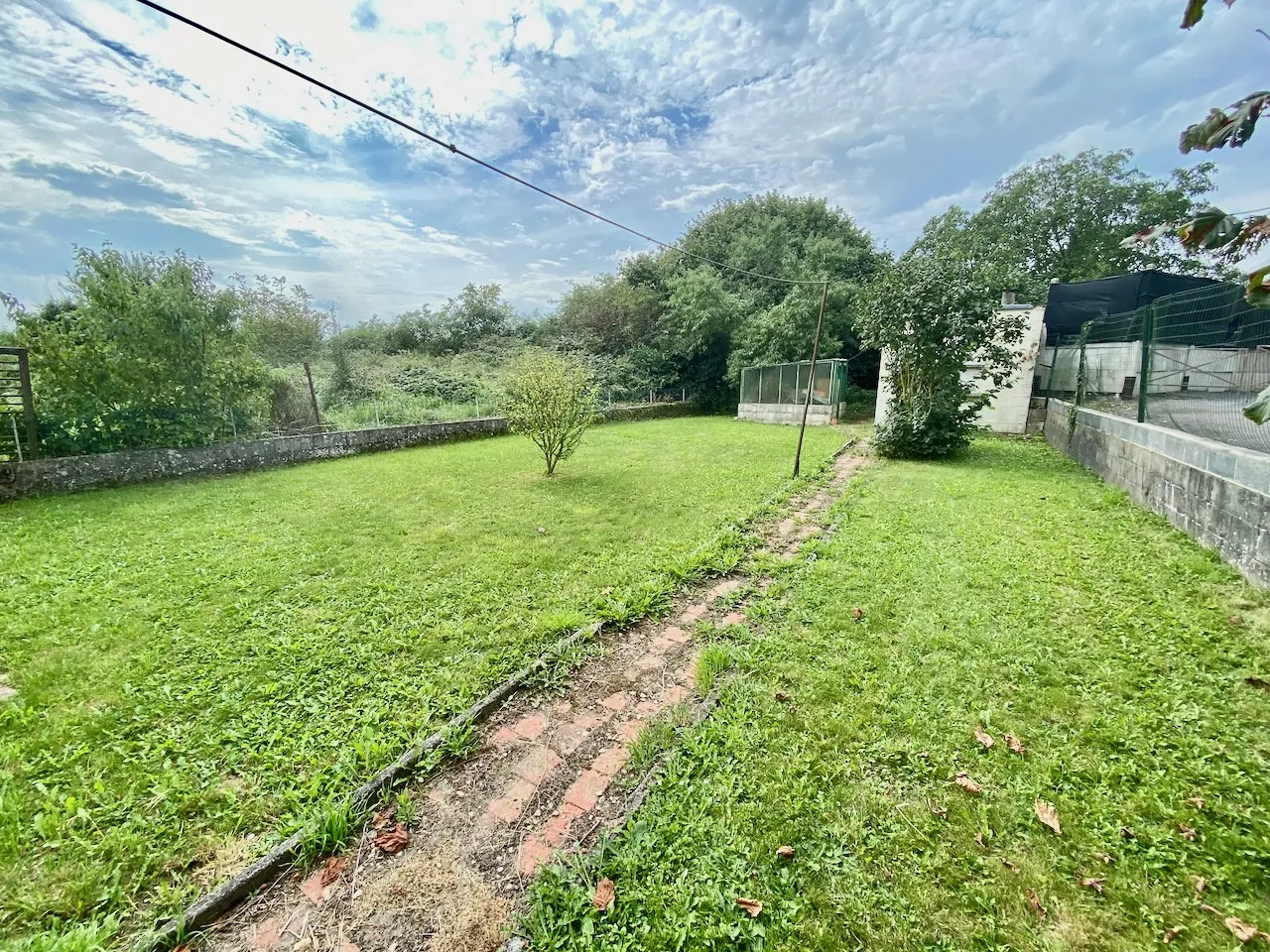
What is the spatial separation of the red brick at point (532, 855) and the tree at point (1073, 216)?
23.4 m

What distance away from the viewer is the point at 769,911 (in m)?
1.46

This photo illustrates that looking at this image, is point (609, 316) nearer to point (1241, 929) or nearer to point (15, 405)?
point (15, 405)

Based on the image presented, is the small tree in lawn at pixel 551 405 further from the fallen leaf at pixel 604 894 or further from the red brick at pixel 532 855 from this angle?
the fallen leaf at pixel 604 894

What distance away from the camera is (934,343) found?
28.1ft

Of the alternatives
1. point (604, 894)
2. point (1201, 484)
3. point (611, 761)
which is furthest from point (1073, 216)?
point (604, 894)

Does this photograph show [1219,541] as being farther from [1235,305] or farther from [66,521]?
[66,521]

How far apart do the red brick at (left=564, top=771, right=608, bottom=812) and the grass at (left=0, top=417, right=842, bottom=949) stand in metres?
0.60

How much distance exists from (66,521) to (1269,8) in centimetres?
951

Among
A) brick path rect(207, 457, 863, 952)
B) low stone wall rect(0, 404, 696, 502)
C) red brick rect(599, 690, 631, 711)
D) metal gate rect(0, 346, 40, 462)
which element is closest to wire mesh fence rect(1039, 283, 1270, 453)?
red brick rect(599, 690, 631, 711)

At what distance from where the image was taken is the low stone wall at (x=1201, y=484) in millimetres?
3146

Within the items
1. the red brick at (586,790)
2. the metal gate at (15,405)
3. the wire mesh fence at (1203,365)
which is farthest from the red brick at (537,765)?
the metal gate at (15,405)

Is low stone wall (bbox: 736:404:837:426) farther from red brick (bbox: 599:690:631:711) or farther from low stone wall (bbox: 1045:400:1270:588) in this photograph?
red brick (bbox: 599:690:631:711)

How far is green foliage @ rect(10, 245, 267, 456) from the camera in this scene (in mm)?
7023

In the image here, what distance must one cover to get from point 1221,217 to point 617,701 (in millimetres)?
2975
